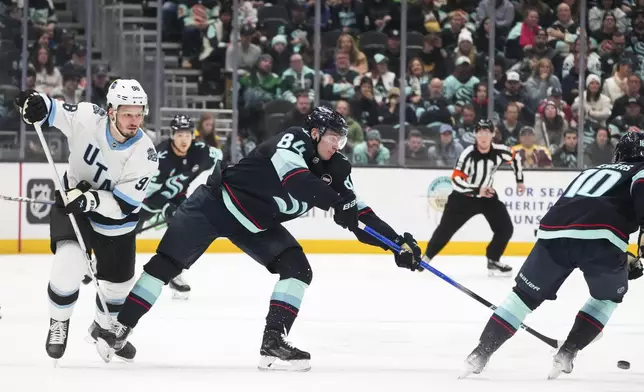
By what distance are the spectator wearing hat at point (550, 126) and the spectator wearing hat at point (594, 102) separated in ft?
0.58

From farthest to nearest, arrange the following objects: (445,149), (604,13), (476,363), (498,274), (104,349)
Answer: (604,13)
(445,149)
(498,274)
(104,349)
(476,363)

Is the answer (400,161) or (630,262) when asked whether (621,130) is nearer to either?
Result: (400,161)

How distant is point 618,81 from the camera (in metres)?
10.3

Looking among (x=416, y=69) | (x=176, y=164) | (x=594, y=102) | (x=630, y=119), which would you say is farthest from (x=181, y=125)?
Answer: (x=630, y=119)

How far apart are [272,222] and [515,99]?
20.8 feet

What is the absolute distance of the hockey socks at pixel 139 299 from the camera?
4078 mm

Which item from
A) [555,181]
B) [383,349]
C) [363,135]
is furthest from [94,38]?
[383,349]

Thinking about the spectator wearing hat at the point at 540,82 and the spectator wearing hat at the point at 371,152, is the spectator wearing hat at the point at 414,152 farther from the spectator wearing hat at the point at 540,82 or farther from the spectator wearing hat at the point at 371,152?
the spectator wearing hat at the point at 540,82

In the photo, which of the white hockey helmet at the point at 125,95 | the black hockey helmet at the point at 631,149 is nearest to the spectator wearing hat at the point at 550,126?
the black hockey helmet at the point at 631,149

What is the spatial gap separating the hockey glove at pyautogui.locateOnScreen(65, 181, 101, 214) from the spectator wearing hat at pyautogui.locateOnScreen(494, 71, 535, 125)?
21.8 feet

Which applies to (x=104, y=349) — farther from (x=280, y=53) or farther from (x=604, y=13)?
(x=604, y=13)

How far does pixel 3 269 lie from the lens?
783 cm

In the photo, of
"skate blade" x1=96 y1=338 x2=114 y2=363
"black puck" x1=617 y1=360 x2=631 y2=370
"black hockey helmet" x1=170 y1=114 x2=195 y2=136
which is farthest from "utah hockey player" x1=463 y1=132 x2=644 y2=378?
"black hockey helmet" x1=170 y1=114 x2=195 y2=136

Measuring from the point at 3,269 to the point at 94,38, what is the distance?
292 cm
